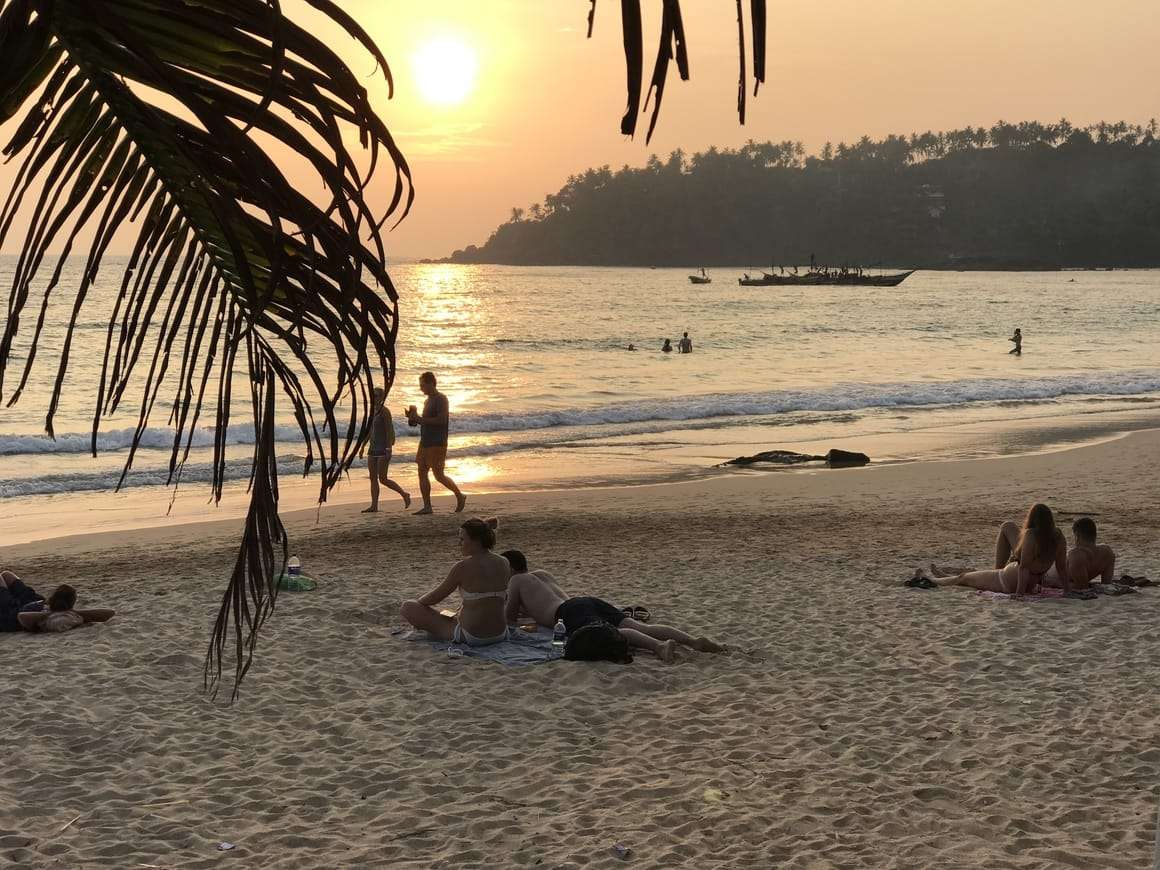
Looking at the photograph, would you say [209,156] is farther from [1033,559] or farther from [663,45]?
[1033,559]

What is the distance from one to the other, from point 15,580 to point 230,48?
8108 millimetres

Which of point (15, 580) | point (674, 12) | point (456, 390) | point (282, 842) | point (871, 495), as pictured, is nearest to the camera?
point (674, 12)

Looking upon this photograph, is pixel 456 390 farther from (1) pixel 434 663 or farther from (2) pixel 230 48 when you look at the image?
(2) pixel 230 48

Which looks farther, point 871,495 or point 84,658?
point 871,495

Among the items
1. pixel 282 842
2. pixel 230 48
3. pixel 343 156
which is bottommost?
pixel 282 842

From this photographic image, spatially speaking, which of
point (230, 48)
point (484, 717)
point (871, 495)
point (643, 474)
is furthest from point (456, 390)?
point (230, 48)

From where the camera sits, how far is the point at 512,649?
7.66m

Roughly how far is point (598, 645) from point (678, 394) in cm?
2657

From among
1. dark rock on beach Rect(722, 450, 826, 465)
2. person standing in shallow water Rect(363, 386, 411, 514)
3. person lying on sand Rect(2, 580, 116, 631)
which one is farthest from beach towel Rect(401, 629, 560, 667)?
dark rock on beach Rect(722, 450, 826, 465)

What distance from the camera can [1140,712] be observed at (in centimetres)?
639

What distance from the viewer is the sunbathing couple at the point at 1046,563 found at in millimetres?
9094

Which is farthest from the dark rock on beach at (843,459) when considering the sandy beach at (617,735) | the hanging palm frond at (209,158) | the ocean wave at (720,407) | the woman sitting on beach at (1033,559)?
the hanging palm frond at (209,158)

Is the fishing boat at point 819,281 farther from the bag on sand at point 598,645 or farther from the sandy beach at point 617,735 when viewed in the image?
the bag on sand at point 598,645

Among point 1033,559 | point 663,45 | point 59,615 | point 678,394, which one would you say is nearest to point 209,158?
point 663,45
